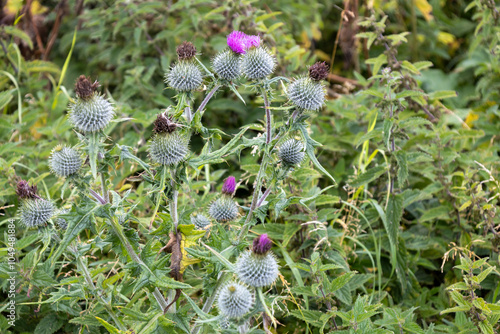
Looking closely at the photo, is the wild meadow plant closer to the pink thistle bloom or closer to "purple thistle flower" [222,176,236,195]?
the pink thistle bloom

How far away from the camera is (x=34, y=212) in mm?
2883

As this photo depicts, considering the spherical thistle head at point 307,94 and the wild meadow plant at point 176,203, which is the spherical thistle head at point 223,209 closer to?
the wild meadow plant at point 176,203

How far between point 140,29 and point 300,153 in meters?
3.66

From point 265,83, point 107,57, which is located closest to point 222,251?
point 265,83

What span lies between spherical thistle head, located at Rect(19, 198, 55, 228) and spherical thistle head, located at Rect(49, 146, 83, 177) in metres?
0.35

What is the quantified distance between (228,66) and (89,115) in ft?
3.10

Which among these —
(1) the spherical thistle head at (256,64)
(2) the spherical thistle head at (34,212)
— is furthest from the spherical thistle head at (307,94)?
(2) the spherical thistle head at (34,212)

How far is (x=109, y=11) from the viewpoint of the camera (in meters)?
5.79

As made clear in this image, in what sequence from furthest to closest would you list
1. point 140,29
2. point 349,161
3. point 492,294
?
point 140,29 < point 349,161 < point 492,294

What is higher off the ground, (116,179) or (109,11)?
(109,11)

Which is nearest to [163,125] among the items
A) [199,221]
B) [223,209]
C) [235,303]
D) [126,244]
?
[126,244]

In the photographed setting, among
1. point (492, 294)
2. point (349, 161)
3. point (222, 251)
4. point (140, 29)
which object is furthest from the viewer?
point (140, 29)

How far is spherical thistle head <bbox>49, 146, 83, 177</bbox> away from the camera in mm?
2684

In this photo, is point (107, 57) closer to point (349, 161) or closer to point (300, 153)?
point (349, 161)
